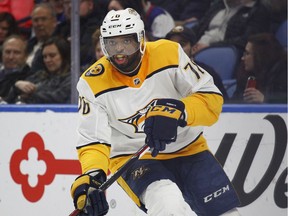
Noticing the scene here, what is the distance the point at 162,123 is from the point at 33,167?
1748 mm

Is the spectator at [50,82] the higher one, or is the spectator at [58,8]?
the spectator at [58,8]

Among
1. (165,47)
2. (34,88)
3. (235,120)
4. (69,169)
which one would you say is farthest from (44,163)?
(165,47)

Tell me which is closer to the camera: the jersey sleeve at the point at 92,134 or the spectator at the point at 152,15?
the jersey sleeve at the point at 92,134

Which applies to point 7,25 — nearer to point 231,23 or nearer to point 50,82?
point 50,82

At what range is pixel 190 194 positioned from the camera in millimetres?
3625

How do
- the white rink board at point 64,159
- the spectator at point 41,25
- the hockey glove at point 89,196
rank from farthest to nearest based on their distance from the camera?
1. the spectator at point 41,25
2. the white rink board at point 64,159
3. the hockey glove at point 89,196

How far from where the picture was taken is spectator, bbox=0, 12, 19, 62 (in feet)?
19.3

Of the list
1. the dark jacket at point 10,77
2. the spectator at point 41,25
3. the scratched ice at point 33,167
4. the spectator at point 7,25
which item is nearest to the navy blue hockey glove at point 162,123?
the scratched ice at point 33,167

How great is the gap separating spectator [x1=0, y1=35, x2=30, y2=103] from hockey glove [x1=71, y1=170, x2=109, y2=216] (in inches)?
84.5

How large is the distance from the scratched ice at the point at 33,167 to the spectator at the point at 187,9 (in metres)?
1.20

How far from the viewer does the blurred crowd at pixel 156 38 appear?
454cm

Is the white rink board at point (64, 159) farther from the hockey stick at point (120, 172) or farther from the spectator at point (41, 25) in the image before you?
the hockey stick at point (120, 172)

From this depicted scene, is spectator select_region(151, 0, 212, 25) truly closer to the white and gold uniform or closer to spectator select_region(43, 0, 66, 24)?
spectator select_region(43, 0, 66, 24)

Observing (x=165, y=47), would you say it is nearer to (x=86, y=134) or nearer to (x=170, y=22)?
(x=86, y=134)
